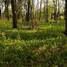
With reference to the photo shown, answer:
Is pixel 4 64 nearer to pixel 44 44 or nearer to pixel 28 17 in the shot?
pixel 44 44

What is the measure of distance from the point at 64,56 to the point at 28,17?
92.9 ft

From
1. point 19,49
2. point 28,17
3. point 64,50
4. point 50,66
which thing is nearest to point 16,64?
point 50,66

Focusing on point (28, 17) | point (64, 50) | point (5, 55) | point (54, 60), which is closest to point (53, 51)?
point (64, 50)

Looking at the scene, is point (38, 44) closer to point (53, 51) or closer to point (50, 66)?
point (53, 51)

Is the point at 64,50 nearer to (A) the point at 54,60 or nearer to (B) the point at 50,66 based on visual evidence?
(A) the point at 54,60

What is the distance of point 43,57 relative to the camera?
11.3 m

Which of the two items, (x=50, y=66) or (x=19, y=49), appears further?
(x=19, y=49)

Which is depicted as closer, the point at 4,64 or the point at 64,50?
the point at 4,64

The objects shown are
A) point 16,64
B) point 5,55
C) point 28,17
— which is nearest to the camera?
point 16,64

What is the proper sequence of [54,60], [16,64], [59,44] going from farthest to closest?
1. [59,44]
2. [54,60]
3. [16,64]

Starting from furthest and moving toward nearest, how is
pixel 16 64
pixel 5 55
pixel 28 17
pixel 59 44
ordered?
pixel 28 17 → pixel 59 44 → pixel 5 55 → pixel 16 64

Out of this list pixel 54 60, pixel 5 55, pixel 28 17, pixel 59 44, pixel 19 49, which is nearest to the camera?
pixel 54 60

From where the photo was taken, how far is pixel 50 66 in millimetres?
9414

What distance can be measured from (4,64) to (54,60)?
2117mm
